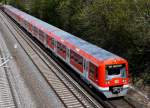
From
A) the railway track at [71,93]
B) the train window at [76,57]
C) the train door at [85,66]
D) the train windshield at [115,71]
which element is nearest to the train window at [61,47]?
the railway track at [71,93]

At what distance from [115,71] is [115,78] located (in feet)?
1.51

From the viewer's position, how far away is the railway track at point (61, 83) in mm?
20186

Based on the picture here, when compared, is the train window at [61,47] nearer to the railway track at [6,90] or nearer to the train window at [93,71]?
the railway track at [6,90]

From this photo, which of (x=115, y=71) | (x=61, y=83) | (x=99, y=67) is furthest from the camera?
(x=61, y=83)

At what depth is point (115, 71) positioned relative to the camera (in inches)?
808

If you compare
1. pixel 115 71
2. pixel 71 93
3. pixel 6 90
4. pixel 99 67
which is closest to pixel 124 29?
pixel 115 71

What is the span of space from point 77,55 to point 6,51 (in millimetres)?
14531

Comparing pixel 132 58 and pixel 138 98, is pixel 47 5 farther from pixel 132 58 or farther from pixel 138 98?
pixel 138 98

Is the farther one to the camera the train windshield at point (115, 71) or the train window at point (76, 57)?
the train window at point (76, 57)

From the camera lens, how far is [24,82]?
24312 millimetres

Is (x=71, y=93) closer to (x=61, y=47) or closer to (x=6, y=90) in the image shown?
(x=6, y=90)

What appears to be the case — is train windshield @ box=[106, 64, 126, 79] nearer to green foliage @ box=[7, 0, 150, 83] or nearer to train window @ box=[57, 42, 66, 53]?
green foliage @ box=[7, 0, 150, 83]

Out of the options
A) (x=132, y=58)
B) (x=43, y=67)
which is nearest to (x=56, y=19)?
(x=43, y=67)

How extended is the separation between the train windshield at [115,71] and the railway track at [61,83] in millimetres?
1959
